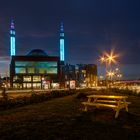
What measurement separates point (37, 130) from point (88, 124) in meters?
2.14

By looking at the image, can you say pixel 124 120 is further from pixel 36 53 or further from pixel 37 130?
pixel 36 53

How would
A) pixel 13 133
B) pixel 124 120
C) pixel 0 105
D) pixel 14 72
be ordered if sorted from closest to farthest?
pixel 13 133, pixel 124 120, pixel 0 105, pixel 14 72

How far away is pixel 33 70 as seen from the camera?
127m

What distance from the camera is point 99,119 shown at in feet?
39.7

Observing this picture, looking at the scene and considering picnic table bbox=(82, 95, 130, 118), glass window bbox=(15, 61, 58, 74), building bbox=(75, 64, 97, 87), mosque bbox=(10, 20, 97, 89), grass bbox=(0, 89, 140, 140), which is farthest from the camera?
building bbox=(75, 64, 97, 87)

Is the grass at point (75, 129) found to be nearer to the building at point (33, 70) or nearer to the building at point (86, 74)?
the building at point (33, 70)

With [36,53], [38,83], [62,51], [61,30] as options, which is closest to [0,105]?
[38,83]

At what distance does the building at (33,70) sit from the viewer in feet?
410

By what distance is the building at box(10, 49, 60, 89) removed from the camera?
4921 inches

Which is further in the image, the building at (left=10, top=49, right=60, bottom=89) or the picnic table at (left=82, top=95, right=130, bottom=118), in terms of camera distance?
the building at (left=10, top=49, right=60, bottom=89)

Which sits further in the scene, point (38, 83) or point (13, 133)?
point (38, 83)

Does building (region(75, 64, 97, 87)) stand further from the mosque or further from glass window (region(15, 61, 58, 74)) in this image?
glass window (region(15, 61, 58, 74))

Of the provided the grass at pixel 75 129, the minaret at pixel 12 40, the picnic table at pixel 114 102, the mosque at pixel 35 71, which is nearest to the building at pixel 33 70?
the mosque at pixel 35 71

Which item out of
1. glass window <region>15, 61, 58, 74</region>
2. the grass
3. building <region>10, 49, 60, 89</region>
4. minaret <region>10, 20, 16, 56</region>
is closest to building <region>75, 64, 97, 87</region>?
glass window <region>15, 61, 58, 74</region>
